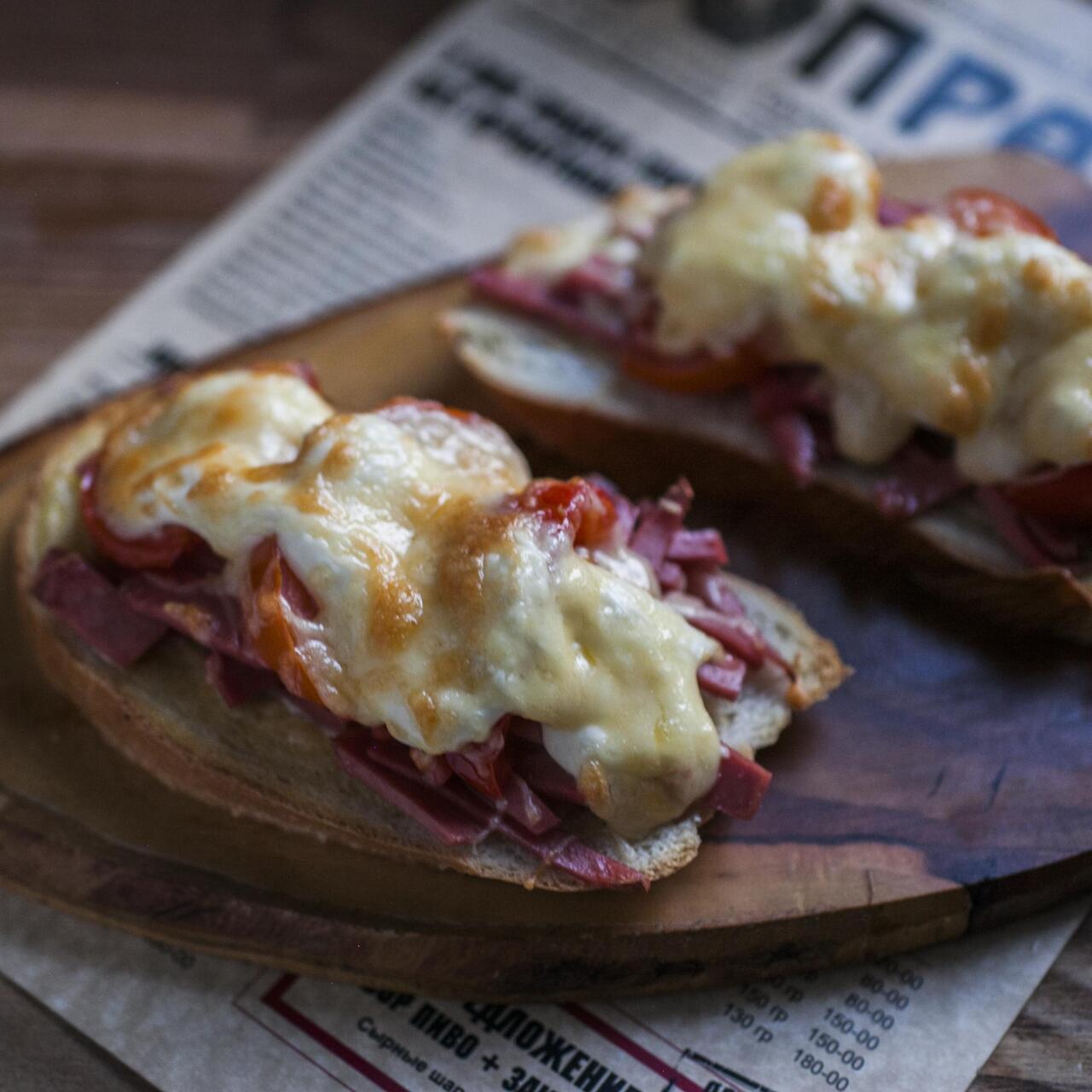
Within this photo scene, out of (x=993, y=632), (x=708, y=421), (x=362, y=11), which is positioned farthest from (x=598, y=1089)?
(x=362, y=11)

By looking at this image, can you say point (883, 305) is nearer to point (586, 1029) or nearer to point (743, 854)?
point (743, 854)

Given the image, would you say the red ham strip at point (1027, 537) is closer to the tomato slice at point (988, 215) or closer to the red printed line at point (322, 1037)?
the tomato slice at point (988, 215)

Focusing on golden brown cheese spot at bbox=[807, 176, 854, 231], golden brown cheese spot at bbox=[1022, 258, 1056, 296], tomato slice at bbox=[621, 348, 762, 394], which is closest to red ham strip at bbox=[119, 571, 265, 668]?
tomato slice at bbox=[621, 348, 762, 394]

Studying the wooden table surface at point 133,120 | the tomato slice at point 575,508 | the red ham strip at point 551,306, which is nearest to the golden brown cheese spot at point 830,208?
the red ham strip at point 551,306

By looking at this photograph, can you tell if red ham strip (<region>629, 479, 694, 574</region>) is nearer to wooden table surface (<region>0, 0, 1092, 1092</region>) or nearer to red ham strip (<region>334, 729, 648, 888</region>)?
red ham strip (<region>334, 729, 648, 888</region>)

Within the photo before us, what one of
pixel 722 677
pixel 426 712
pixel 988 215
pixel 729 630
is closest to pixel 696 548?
pixel 729 630

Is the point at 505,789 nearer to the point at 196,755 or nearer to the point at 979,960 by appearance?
the point at 196,755
